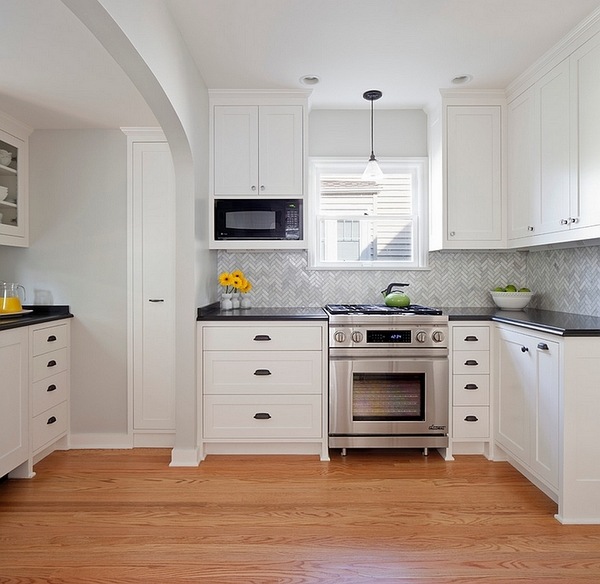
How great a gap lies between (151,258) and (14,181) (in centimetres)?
109

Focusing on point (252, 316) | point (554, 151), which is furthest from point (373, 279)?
point (554, 151)

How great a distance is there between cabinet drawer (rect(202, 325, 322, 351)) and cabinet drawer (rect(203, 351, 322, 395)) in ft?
0.11

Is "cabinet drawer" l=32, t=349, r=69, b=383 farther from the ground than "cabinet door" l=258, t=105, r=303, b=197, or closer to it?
closer to it

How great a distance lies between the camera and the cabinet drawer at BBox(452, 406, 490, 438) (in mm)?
3072

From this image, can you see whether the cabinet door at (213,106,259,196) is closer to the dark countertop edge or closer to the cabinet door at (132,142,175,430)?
the cabinet door at (132,142,175,430)

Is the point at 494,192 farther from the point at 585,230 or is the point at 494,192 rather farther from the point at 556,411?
the point at 556,411

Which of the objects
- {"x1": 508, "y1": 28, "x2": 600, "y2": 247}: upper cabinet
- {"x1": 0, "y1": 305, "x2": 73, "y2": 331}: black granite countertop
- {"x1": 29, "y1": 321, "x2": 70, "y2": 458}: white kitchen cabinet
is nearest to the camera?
{"x1": 508, "y1": 28, "x2": 600, "y2": 247}: upper cabinet

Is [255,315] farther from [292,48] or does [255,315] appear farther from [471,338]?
[292,48]

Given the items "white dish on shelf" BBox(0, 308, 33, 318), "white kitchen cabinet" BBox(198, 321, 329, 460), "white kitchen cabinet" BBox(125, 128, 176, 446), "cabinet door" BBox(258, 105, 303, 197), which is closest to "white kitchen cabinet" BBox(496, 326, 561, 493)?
"white kitchen cabinet" BBox(198, 321, 329, 460)

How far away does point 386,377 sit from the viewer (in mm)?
3061

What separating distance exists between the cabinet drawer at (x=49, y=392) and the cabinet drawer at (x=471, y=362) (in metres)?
2.69

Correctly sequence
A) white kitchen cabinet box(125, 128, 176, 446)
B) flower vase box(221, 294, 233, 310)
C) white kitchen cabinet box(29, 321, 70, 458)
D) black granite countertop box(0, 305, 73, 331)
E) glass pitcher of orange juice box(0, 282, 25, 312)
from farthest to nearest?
flower vase box(221, 294, 233, 310) → white kitchen cabinet box(125, 128, 176, 446) → glass pitcher of orange juice box(0, 282, 25, 312) → white kitchen cabinet box(29, 321, 70, 458) → black granite countertop box(0, 305, 73, 331)

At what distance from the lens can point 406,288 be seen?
378cm

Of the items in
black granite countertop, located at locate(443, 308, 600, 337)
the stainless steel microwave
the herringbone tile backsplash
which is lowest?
black granite countertop, located at locate(443, 308, 600, 337)
